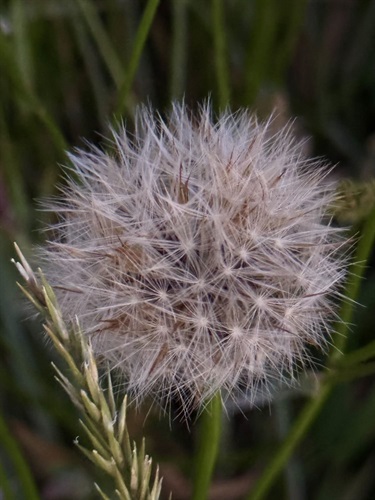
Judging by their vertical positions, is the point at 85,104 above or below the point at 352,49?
below

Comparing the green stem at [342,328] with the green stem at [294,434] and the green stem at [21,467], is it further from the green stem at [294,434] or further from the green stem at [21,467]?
the green stem at [21,467]

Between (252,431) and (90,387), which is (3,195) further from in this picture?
(90,387)

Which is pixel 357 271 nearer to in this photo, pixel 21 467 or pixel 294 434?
pixel 294 434

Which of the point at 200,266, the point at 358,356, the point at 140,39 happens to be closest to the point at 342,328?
the point at 358,356

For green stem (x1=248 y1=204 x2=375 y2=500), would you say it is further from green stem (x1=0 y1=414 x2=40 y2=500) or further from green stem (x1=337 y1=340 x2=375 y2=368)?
green stem (x1=0 y1=414 x2=40 y2=500)

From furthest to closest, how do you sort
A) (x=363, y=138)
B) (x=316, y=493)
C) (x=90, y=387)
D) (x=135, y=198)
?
(x=363, y=138) → (x=316, y=493) → (x=135, y=198) → (x=90, y=387)

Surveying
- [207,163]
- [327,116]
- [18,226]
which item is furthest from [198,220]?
[327,116]
